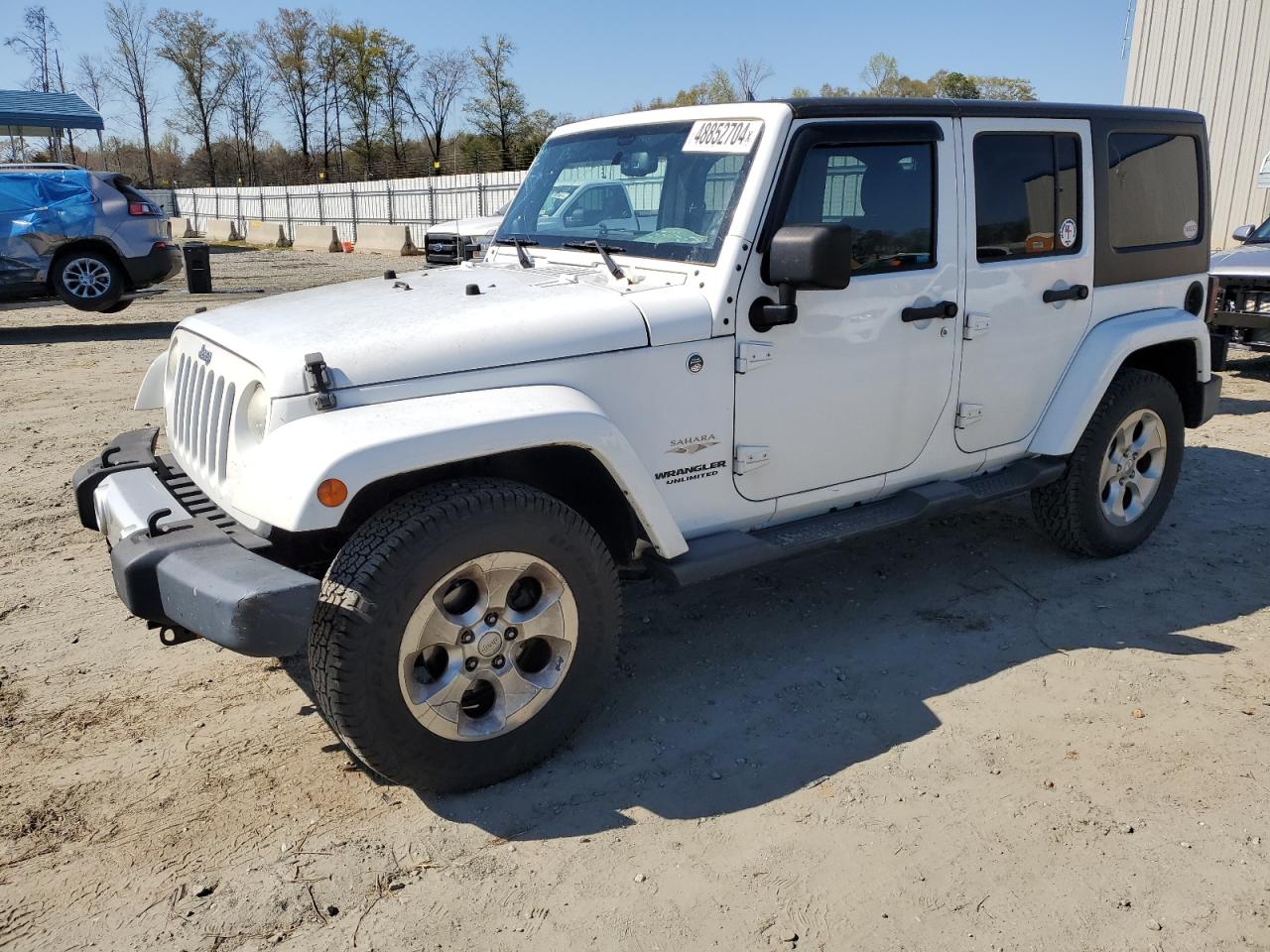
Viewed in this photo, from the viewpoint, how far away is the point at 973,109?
13.4 ft

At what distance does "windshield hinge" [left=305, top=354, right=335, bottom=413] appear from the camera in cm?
281

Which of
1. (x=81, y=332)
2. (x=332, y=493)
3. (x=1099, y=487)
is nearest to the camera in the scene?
(x=332, y=493)

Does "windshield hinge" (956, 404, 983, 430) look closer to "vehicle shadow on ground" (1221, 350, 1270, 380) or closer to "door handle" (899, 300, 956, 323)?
"door handle" (899, 300, 956, 323)

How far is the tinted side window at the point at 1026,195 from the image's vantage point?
4.13 meters

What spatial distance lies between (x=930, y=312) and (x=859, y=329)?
363 mm

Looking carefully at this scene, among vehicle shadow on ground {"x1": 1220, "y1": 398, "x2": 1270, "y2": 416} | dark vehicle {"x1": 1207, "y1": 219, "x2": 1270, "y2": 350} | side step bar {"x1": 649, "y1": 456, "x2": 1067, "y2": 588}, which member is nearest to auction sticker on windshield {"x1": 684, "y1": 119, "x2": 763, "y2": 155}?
side step bar {"x1": 649, "y1": 456, "x2": 1067, "y2": 588}

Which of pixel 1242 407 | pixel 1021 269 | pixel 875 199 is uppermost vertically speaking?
pixel 875 199

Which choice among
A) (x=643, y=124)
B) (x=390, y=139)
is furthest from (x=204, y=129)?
(x=643, y=124)

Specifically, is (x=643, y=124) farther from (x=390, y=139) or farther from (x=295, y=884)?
(x=390, y=139)

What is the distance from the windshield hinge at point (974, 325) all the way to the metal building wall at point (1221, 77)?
14106 millimetres

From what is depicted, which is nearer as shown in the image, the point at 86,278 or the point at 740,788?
the point at 740,788

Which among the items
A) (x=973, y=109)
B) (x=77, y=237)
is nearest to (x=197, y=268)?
(x=77, y=237)

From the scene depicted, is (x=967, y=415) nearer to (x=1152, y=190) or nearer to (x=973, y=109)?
(x=973, y=109)

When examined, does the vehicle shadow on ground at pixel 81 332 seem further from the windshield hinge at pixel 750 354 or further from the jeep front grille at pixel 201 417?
the windshield hinge at pixel 750 354
